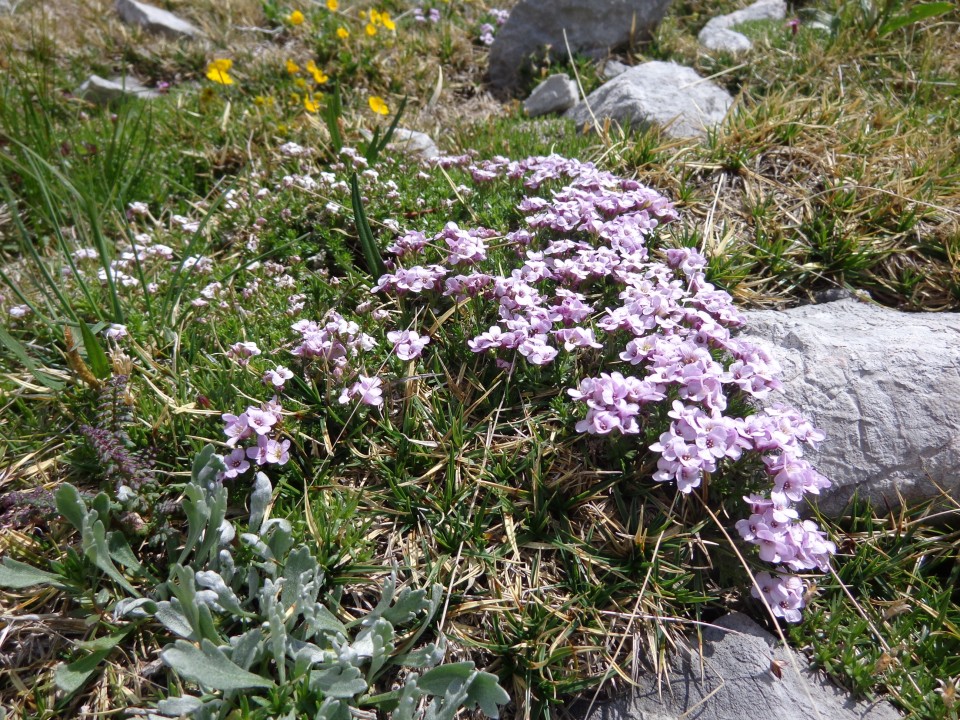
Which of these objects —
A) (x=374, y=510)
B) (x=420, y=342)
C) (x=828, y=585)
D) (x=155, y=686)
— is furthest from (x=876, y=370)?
(x=155, y=686)

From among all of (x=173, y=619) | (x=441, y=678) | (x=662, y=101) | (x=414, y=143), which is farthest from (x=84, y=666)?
(x=662, y=101)

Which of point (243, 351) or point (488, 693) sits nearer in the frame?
point (488, 693)

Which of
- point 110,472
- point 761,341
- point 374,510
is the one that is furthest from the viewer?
point 761,341

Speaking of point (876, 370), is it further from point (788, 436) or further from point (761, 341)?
point (788, 436)

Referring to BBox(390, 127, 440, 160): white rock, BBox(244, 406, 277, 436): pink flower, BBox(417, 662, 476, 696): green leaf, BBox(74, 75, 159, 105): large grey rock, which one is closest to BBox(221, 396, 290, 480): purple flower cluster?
BBox(244, 406, 277, 436): pink flower

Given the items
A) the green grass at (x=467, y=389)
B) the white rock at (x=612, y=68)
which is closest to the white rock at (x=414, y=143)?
the green grass at (x=467, y=389)

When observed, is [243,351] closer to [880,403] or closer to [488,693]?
[488,693]

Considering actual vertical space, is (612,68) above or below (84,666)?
above
